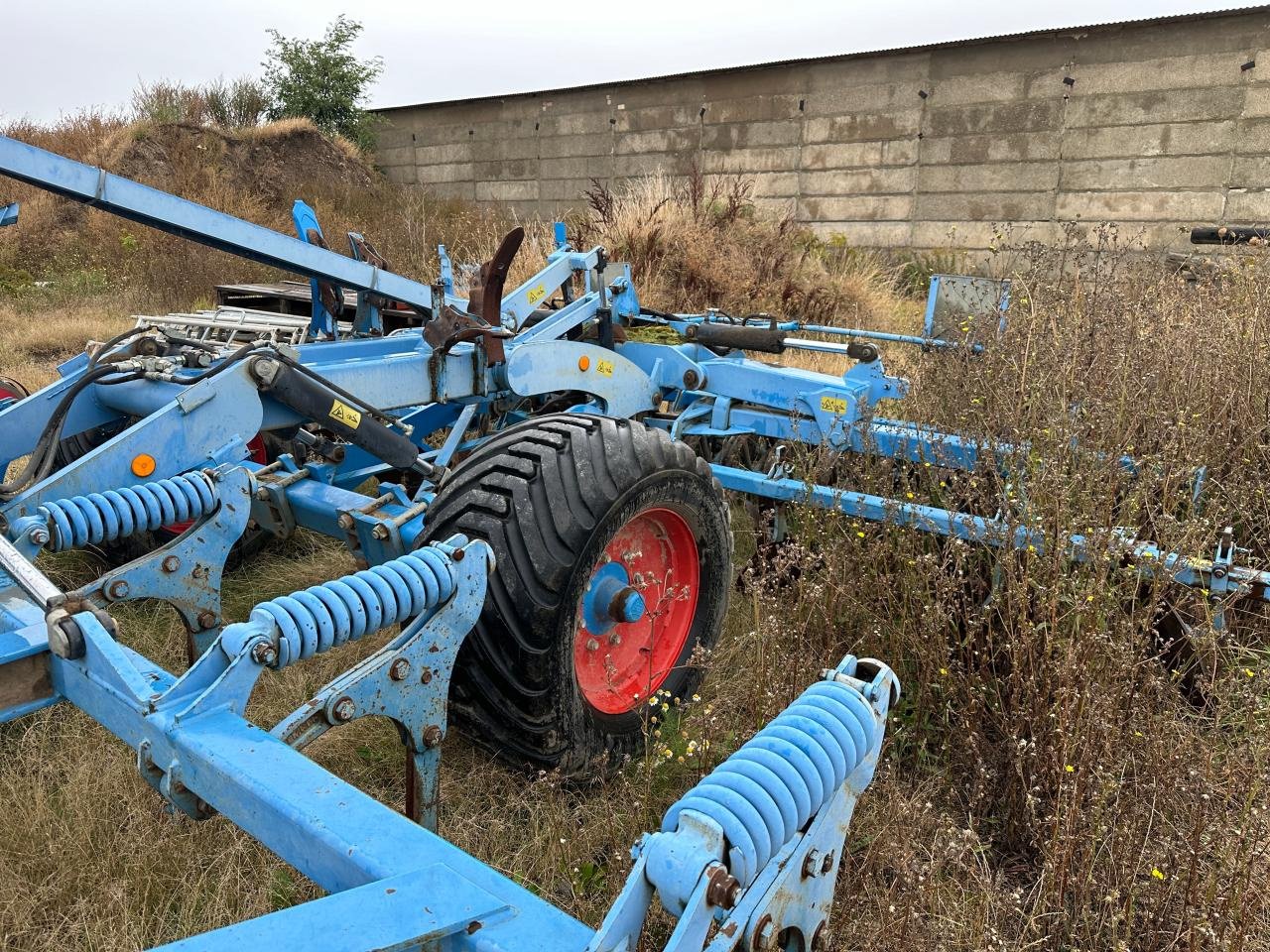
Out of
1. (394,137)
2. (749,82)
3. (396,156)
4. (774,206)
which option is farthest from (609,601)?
(394,137)

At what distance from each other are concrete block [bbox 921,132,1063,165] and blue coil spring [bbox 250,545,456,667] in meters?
12.2

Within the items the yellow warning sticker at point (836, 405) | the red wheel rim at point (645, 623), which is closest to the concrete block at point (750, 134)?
the yellow warning sticker at point (836, 405)

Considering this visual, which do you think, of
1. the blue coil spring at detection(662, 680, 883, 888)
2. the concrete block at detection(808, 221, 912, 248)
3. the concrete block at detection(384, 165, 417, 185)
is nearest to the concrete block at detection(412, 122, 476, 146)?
the concrete block at detection(384, 165, 417, 185)

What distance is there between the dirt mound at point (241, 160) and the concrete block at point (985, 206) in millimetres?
10683

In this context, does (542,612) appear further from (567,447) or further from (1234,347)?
(1234,347)

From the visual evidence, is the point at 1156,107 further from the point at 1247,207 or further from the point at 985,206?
the point at 985,206

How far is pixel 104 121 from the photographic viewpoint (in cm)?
1755

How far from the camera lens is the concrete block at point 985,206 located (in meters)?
12.0

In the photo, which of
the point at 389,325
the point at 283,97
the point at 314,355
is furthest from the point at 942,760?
the point at 283,97

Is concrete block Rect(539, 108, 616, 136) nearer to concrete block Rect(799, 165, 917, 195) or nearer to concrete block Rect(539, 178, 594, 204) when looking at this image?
concrete block Rect(539, 178, 594, 204)

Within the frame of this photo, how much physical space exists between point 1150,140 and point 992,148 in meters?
1.82

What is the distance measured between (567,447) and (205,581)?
1.01 meters

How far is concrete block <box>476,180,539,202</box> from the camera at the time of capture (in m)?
16.8

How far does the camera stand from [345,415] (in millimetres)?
2969
